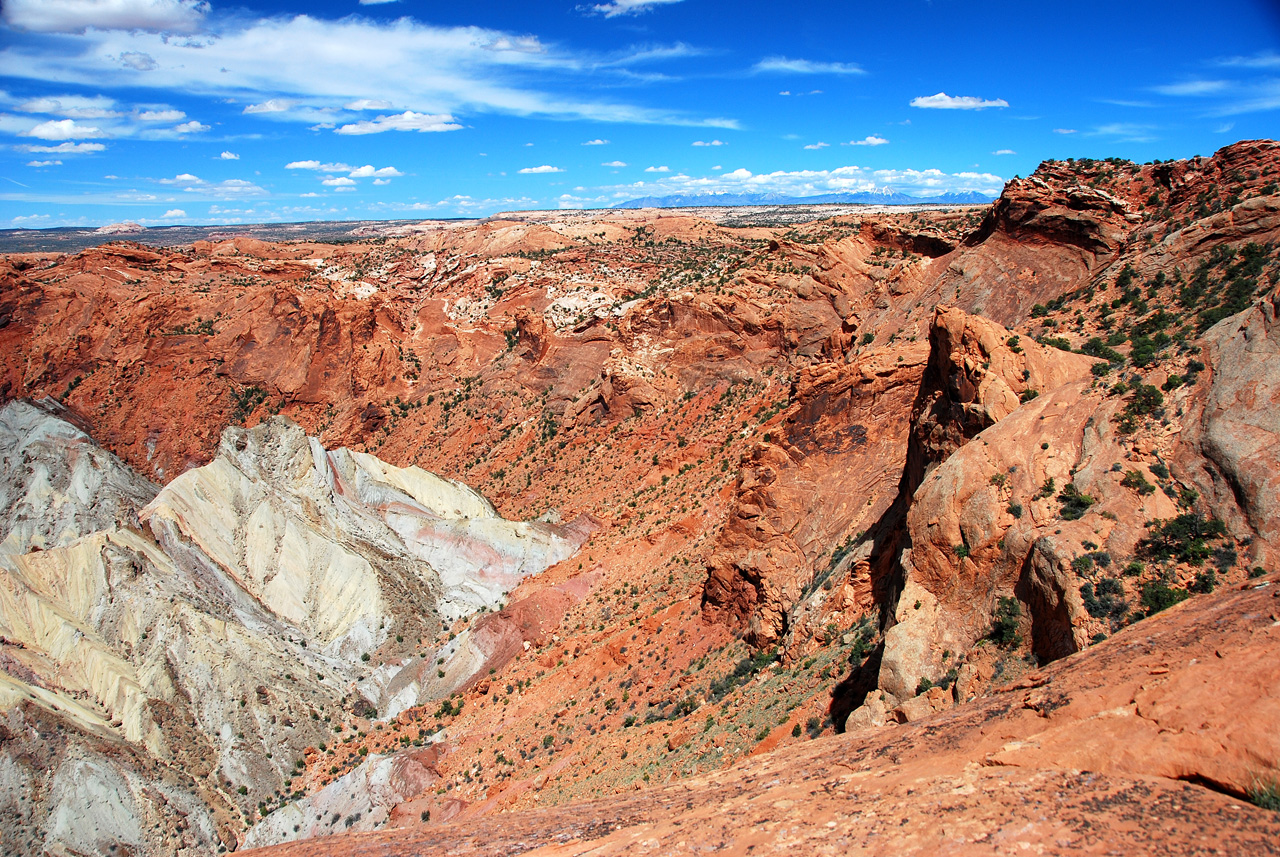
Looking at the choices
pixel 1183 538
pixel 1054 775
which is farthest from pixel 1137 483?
pixel 1054 775

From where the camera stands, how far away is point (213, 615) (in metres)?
25.3

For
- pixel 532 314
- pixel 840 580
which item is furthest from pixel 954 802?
pixel 532 314

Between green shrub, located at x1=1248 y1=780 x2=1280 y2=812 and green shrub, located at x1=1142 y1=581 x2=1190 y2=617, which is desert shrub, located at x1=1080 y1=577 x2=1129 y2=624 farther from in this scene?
green shrub, located at x1=1248 y1=780 x2=1280 y2=812

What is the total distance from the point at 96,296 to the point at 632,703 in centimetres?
5900

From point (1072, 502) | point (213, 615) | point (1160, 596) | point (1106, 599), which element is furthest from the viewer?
point (213, 615)

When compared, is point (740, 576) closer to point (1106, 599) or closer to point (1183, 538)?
point (1106, 599)

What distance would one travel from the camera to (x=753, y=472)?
22.1 m

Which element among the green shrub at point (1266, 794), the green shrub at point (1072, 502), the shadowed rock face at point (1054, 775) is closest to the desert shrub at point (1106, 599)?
the shadowed rock face at point (1054, 775)

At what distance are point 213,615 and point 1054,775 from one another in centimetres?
2694

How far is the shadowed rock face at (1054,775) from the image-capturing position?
21.5 ft

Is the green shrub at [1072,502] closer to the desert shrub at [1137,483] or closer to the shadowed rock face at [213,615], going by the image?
the desert shrub at [1137,483]

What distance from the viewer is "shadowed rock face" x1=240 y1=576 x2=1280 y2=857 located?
259 inches

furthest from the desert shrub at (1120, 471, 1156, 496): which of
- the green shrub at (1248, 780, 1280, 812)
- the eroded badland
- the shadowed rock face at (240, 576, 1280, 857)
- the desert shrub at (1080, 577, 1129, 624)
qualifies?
the green shrub at (1248, 780, 1280, 812)

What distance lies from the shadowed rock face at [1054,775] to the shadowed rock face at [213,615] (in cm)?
1330
